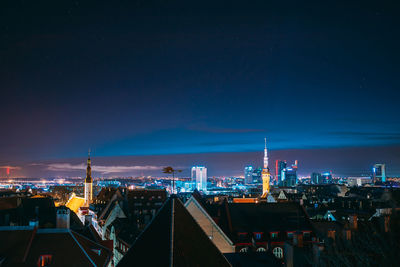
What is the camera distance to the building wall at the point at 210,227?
115 ft

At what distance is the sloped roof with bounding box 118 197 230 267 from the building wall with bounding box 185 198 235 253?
800 inches

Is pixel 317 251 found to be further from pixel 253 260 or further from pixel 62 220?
pixel 62 220

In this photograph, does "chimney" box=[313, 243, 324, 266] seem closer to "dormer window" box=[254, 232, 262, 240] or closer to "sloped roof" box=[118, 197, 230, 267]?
"sloped roof" box=[118, 197, 230, 267]

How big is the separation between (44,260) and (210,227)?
15.2m

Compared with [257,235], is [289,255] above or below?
above

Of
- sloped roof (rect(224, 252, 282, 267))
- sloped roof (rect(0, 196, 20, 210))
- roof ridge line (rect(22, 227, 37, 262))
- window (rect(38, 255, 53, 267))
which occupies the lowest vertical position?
window (rect(38, 255, 53, 267))

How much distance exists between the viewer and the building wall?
1382 inches

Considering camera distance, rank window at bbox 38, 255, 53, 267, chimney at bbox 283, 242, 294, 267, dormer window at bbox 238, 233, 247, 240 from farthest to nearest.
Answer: dormer window at bbox 238, 233, 247, 240 < window at bbox 38, 255, 53, 267 < chimney at bbox 283, 242, 294, 267

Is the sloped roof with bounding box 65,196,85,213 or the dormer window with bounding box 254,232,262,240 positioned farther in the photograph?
the sloped roof with bounding box 65,196,85,213

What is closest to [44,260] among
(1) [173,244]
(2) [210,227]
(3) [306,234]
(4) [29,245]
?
(4) [29,245]

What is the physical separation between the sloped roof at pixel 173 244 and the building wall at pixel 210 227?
20317 mm

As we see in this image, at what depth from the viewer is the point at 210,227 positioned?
35281 millimetres

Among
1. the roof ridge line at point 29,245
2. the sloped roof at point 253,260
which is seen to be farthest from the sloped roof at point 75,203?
the sloped roof at point 253,260

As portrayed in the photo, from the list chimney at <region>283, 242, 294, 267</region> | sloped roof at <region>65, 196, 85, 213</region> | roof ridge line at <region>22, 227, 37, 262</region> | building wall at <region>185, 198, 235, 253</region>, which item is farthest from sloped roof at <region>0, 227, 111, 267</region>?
sloped roof at <region>65, 196, 85, 213</region>
